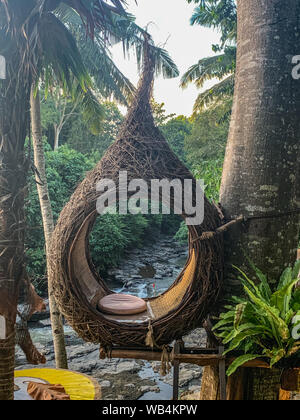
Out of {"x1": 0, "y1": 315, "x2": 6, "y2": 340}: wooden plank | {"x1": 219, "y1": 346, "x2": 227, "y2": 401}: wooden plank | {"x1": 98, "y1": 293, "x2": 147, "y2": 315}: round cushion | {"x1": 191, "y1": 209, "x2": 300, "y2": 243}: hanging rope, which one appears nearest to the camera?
{"x1": 219, "y1": 346, "x2": 227, "y2": 401}: wooden plank

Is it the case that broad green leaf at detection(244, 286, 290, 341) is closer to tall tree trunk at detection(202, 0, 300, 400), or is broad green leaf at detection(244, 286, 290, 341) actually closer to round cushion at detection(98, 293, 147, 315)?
tall tree trunk at detection(202, 0, 300, 400)

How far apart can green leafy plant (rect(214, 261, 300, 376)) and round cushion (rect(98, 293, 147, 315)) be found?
993 millimetres

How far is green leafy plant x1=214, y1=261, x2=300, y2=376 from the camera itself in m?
2.66

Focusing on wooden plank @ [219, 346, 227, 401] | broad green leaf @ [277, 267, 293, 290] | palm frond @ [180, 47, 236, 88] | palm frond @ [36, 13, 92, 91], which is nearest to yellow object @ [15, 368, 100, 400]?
wooden plank @ [219, 346, 227, 401]

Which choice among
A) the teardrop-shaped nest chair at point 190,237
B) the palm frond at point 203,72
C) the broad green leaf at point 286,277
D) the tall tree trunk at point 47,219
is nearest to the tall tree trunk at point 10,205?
the teardrop-shaped nest chair at point 190,237

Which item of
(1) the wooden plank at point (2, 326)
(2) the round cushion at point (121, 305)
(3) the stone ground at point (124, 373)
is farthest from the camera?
(3) the stone ground at point (124, 373)

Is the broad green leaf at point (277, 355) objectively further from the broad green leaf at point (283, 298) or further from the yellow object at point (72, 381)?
the yellow object at point (72, 381)

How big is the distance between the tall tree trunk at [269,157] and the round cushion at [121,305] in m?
0.87

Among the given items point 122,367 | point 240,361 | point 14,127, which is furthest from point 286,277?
point 122,367

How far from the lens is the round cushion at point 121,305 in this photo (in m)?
3.52

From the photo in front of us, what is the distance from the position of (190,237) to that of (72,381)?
2309 mm

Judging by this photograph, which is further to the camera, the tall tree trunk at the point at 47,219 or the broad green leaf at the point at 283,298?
the tall tree trunk at the point at 47,219

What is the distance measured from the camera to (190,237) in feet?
10.6
